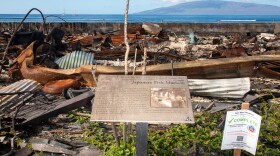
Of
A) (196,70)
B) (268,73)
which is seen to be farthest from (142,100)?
(268,73)

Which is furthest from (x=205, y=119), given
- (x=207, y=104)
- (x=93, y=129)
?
(x=93, y=129)

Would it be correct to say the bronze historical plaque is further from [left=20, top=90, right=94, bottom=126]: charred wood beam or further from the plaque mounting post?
[left=20, top=90, right=94, bottom=126]: charred wood beam

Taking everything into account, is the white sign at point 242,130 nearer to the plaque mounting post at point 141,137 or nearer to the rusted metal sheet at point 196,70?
the plaque mounting post at point 141,137

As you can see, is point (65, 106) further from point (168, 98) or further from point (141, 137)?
point (168, 98)

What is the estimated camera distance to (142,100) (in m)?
3.60

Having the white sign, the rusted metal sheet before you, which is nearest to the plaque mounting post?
the white sign

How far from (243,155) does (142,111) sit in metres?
1.76

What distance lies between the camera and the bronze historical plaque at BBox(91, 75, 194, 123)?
3406 mm

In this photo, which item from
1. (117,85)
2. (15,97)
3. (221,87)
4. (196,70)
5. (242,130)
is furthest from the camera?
(196,70)

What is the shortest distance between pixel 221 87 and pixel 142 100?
13.0 ft

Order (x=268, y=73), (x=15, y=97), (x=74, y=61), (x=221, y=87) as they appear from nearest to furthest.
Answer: (x=15, y=97)
(x=268, y=73)
(x=221, y=87)
(x=74, y=61)

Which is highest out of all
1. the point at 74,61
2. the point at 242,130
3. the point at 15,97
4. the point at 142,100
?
the point at 142,100

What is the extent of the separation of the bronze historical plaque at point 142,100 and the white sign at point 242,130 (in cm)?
47

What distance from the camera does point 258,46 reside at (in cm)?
1479
